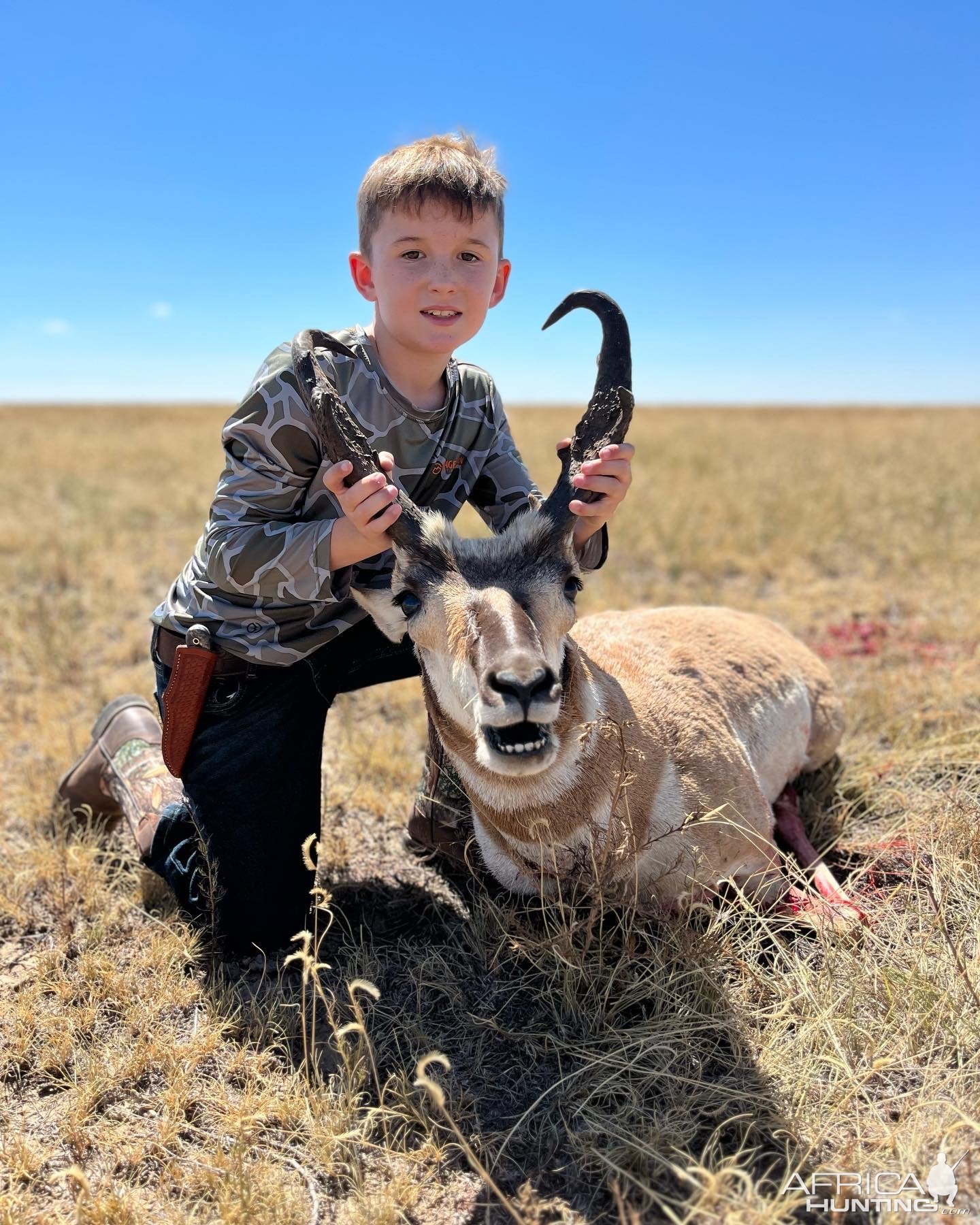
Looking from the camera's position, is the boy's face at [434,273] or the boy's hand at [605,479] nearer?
the boy's hand at [605,479]

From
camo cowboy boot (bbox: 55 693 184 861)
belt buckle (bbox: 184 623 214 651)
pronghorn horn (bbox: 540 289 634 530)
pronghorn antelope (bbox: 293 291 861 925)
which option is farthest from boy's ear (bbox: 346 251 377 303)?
camo cowboy boot (bbox: 55 693 184 861)

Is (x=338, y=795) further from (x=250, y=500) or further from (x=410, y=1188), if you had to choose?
(x=410, y=1188)

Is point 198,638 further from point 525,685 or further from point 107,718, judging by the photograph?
point 525,685

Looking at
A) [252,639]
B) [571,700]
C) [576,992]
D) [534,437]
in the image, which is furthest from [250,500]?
[534,437]

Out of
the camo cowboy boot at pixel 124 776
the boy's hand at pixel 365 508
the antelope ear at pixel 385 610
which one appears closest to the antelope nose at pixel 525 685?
the boy's hand at pixel 365 508

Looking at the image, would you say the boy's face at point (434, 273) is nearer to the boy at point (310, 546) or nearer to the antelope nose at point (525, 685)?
the boy at point (310, 546)

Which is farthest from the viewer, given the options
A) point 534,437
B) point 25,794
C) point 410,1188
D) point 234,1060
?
point 534,437

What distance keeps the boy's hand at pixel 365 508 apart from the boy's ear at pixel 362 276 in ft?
3.95

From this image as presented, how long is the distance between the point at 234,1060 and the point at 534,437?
99.6ft

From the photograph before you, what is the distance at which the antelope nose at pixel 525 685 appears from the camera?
8.86ft

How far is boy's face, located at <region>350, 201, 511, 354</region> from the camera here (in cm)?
364

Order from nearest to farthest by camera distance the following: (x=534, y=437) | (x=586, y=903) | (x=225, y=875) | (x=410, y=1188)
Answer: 1. (x=410, y=1188)
2. (x=586, y=903)
3. (x=225, y=875)
4. (x=534, y=437)

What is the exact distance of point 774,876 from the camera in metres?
4.06

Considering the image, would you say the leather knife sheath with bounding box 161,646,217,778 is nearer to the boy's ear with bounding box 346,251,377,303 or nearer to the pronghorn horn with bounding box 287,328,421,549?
the pronghorn horn with bounding box 287,328,421,549
